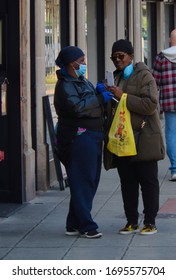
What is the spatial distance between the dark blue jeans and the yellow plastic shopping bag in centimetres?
14

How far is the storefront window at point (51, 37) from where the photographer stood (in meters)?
12.7

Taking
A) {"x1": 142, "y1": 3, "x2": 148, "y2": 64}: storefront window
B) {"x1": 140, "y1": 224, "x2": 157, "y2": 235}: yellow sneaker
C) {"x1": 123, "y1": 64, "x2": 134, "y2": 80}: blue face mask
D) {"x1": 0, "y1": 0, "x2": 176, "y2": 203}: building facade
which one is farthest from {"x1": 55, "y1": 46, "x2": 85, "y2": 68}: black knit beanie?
{"x1": 142, "y1": 3, "x2": 148, "y2": 64}: storefront window

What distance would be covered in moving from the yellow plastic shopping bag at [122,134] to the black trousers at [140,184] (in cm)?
14

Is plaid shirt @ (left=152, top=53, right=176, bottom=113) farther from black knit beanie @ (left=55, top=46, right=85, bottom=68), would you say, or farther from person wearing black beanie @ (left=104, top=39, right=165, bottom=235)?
black knit beanie @ (left=55, top=46, right=85, bottom=68)

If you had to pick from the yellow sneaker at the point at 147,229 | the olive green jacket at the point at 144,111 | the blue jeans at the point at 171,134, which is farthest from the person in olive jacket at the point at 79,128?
the blue jeans at the point at 171,134

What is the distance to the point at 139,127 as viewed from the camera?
29.0 feet

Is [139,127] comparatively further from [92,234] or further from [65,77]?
[92,234]

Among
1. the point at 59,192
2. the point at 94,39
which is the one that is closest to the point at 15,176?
the point at 59,192

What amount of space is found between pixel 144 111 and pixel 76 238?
4.50 ft

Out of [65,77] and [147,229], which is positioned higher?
[65,77]

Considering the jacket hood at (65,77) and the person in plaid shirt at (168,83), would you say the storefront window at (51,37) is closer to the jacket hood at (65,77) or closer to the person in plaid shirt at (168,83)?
the person in plaid shirt at (168,83)

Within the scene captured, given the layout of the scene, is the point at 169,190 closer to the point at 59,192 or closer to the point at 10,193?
the point at 59,192

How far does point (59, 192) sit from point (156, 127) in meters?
3.21

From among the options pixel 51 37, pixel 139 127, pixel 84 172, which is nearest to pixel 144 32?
pixel 51 37
